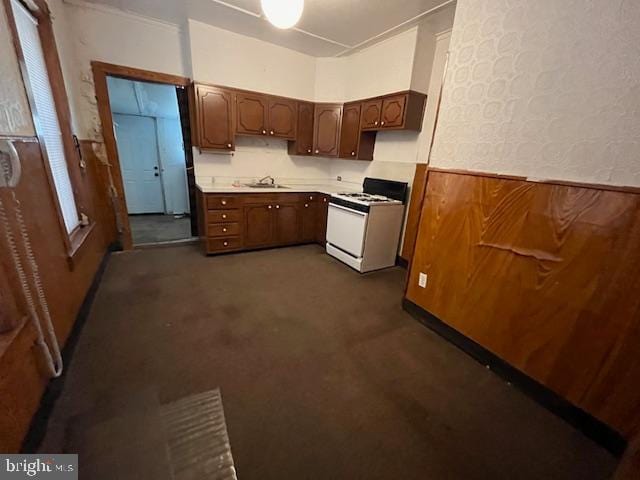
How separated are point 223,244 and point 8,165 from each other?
7.76 ft

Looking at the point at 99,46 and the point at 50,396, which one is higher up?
the point at 99,46

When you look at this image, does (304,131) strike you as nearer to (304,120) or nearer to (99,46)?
(304,120)

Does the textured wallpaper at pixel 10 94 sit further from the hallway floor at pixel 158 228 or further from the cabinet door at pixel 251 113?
the hallway floor at pixel 158 228

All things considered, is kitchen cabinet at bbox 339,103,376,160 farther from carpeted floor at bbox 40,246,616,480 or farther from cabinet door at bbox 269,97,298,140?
carpeted floor at bbox 40,246,616,480

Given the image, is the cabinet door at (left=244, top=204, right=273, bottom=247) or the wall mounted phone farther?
the cabinet door at (left=244, top=204, right=273, bottom=247)

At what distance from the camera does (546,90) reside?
1.45 metres

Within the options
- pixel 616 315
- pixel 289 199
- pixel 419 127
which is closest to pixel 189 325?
pixel 289 199

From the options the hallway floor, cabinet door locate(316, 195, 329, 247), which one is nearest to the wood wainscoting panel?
cabinet door locate(316, 195, 329, 247)

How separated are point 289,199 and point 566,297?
9.97 feet

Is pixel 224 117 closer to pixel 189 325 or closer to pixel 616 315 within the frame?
pixel 189 325

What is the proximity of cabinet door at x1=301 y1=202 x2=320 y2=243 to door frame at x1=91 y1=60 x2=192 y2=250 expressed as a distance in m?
2.19

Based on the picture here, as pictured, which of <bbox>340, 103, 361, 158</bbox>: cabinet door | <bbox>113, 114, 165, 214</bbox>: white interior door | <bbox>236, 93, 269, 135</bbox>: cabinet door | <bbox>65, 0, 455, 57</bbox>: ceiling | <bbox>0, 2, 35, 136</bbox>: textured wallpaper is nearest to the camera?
<bbox>0, 2, 35, 136</bbox>: textured wallpaper

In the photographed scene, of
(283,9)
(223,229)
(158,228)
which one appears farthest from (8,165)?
(158,228)

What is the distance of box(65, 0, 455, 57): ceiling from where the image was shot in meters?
2.50
